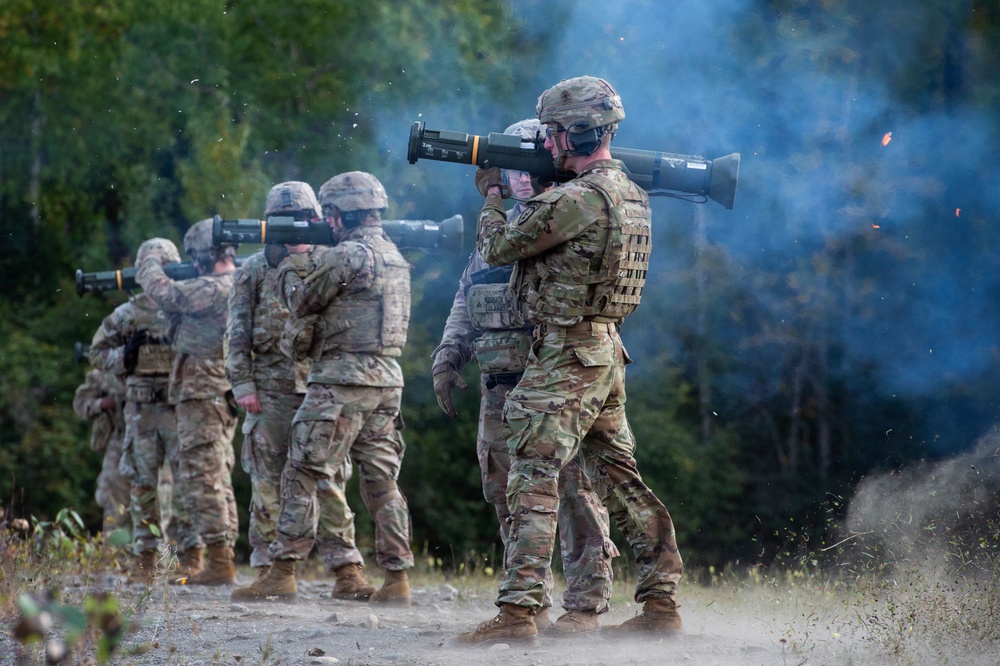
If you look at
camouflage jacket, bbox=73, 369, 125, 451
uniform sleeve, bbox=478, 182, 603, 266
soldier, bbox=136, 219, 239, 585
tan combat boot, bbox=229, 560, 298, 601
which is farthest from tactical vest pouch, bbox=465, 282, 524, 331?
camouflage jacket, bbox=73, 369, 125, 451

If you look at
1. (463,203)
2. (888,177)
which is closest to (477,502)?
(463,203)

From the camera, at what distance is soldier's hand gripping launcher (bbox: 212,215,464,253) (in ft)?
24.8

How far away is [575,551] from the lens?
220 inches

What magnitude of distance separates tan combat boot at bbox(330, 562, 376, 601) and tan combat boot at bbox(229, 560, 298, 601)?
1.07ft

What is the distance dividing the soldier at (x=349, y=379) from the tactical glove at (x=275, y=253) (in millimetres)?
511

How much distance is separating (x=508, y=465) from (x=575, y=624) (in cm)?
79

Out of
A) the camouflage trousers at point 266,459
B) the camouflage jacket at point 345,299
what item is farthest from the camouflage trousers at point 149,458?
the camouflage jacket at point 345,299

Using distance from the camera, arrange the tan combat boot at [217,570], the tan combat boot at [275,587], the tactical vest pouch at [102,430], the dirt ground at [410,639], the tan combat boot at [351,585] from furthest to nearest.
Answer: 1. the tactical vest pouch at [102,430]
2. the tan combat boot at [217,570]
3. the tan combat boot at [351,585]
4. the tan combat boot at [275,587]
5. the dirt ground at [410,639]

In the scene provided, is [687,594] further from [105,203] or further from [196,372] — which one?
[105,203]

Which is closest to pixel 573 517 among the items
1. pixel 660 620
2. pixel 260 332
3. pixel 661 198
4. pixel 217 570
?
pixel 660 620

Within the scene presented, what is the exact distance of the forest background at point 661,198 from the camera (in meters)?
10.8

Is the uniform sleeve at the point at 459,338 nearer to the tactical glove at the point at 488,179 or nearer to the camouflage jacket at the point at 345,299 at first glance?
Result: the tactical glove at the point at 488,179

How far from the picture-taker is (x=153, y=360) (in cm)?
934

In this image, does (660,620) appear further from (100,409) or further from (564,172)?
(100,409)
